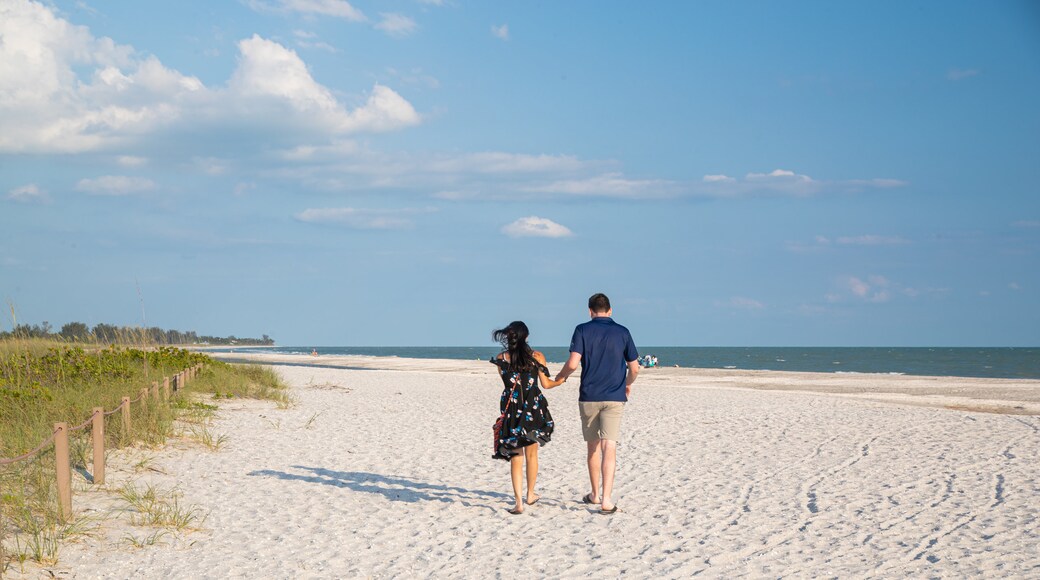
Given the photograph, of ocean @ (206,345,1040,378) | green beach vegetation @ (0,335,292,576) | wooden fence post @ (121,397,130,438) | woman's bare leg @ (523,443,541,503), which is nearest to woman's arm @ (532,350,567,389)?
woman's bare leg @ (523,443,541,503)

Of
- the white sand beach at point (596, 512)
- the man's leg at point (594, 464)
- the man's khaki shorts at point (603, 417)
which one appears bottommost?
the white sand beach at point (596, 512)

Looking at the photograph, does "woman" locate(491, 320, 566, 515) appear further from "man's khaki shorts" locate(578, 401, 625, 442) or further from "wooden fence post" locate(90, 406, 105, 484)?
"wooden fence post" locate(90, 406, 105, 484)

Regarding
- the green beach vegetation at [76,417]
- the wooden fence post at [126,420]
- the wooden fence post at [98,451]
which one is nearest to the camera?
the green beach vegetation at [76,417]

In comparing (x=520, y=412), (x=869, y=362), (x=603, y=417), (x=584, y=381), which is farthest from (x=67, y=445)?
(x=869, y=362)

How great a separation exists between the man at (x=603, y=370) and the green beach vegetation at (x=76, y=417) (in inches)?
143

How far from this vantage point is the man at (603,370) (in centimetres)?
773

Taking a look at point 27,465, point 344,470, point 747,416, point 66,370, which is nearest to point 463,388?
point 747,416

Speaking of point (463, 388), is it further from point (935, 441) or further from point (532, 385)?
point (532, 385)

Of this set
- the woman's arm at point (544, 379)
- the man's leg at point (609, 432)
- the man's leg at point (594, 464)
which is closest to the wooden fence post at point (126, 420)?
the woman's arm at point (544, 379)

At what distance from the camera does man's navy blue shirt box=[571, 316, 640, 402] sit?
7.72 metres

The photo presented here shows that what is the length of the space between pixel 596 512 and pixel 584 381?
55.4 inches

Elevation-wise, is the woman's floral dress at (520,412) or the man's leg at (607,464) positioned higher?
the woman's floral dress at (520,412)

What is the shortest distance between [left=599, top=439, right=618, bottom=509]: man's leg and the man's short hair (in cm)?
117

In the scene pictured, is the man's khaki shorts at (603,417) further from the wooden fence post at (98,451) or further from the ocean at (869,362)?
the ocean at (869,362)
